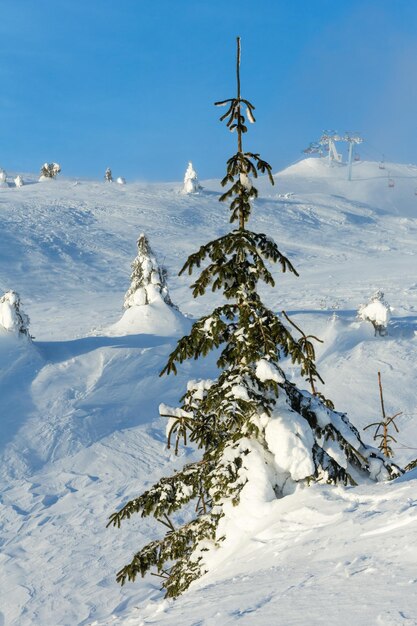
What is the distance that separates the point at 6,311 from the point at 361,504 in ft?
55.0

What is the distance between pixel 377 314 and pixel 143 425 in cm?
1115

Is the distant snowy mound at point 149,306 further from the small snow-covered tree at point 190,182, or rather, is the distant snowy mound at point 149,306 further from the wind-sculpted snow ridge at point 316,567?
the small snow-covered tree at point 190,182

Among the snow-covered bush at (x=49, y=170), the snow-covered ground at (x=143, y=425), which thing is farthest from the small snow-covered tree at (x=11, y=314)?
the snow-covered bush at (x=49, y=170)

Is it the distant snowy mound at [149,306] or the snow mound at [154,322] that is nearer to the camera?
the snow mound at [154,322]

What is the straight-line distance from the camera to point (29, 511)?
44.0ft

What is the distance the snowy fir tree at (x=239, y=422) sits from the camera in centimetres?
551

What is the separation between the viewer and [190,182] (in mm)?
66812

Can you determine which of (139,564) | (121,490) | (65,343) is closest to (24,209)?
(65,343)

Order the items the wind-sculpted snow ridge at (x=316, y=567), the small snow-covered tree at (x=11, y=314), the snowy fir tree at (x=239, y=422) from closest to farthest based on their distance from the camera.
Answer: the wind-sculpted snow ridge at (x=316, y=567) → the snowy fir tree at (x=239, y=422) → the small snow-covered tree at (x=11, y=314)

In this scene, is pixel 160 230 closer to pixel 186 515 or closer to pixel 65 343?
pixel 65 343

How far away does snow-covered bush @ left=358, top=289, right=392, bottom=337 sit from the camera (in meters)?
24.2

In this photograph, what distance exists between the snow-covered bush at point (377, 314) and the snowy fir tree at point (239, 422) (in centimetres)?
1897

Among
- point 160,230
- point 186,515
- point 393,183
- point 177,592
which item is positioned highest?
point 393,183

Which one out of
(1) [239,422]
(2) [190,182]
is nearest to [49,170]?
(2) [190,182]
